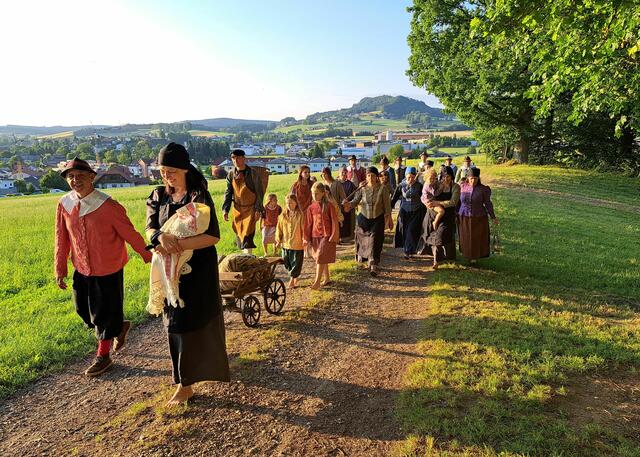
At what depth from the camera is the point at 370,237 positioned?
8.50 meters

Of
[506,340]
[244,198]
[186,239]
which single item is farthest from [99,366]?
[506,340]

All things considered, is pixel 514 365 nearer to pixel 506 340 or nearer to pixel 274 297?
pixel 506 340

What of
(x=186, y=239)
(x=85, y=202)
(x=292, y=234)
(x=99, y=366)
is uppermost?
(x=85, y=202)

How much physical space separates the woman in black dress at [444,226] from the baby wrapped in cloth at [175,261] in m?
5.82

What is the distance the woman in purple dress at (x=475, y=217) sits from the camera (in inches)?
344

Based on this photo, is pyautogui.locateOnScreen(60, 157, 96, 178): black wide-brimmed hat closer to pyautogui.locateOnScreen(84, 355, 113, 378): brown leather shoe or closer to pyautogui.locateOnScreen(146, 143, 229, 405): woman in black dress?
pyautogui.locateOnScreen(146, 143, 229, 405): woman in black dress

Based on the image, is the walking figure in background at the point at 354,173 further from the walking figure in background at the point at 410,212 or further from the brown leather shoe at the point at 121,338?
the brown leather shoe at the point at 121,338

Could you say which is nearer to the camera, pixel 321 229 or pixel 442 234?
pixel 321 229

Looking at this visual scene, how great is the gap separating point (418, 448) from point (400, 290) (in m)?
4.28

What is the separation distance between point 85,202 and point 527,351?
5.43 metres

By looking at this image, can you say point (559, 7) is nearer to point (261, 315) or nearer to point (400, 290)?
point (400, 290)

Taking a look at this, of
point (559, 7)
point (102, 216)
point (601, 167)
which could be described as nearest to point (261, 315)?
point (102, 216)

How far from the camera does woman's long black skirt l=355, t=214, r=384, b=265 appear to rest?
8.41 meters

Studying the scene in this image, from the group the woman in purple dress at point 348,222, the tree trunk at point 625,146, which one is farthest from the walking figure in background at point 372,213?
the tree trunk at point 625,146
